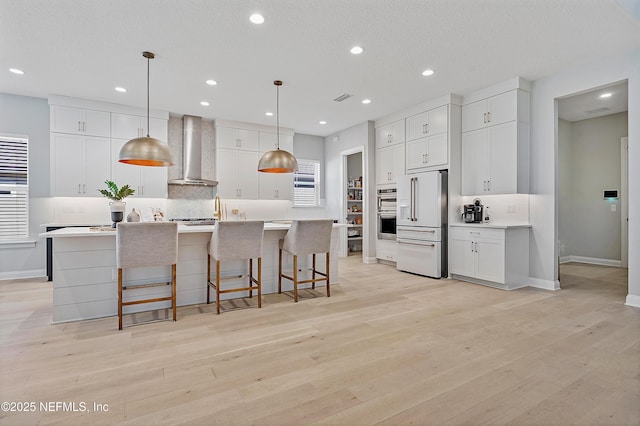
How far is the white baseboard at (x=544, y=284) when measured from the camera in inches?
171

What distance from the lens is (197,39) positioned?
333 cm

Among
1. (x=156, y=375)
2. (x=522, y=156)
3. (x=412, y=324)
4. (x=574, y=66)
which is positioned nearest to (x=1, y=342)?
(x=156, y=375)

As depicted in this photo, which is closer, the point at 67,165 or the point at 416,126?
the point at 67,165

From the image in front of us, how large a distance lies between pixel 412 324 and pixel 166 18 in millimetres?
3624

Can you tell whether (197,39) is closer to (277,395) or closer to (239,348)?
(239,348)

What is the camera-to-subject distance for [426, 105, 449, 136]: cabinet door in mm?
5125

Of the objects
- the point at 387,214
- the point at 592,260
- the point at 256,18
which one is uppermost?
the point at 256,18

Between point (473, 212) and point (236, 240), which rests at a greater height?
point (473, 212)

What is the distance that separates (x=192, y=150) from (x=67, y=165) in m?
1.92

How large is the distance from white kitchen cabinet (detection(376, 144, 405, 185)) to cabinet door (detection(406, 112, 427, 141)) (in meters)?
0.28

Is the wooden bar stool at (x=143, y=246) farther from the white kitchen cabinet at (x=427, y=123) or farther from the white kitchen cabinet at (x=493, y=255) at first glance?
the white kitchen cabinet at (x=427, y=123)

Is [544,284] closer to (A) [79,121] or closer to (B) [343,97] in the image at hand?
(B) [343,97]

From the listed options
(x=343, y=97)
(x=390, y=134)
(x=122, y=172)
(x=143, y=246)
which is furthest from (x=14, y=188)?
(x=390, y=134)

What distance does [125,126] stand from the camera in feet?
18.2
